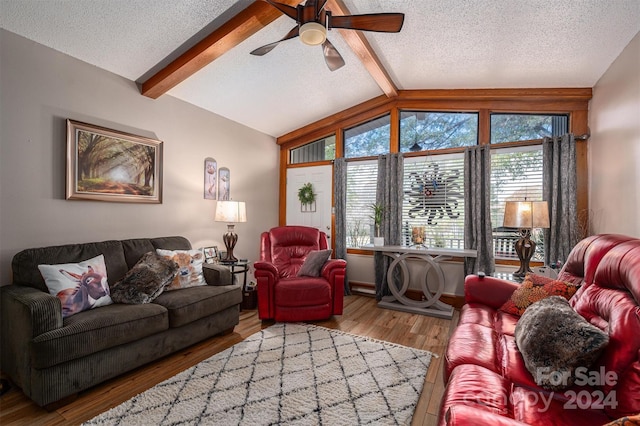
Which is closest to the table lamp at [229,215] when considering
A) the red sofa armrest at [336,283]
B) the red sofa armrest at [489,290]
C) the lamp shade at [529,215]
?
the red sofa armrest at [336,283]

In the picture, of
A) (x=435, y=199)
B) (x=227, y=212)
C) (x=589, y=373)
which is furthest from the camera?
(x=435, y=199)

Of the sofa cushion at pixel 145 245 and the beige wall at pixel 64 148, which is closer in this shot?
the beige wall at pixel 64 148

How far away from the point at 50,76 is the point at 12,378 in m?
2.35

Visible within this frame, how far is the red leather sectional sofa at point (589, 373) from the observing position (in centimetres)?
113

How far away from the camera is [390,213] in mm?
4270

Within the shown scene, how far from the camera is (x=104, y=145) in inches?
115

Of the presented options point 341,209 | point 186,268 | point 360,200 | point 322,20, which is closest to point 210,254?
point 186,268

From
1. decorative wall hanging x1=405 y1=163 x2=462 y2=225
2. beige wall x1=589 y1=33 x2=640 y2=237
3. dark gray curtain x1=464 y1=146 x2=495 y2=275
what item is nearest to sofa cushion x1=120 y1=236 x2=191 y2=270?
decorative wall hanging x1=405 y1=163 x2=462 y2=225

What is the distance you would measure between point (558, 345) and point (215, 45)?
312 centimetres

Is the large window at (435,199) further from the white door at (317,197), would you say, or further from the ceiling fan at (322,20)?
the ceiling fan at (322,20)

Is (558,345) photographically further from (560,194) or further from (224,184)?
(224,184)

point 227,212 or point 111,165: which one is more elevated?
point 111,165

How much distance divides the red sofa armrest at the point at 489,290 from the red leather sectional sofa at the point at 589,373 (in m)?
0.44

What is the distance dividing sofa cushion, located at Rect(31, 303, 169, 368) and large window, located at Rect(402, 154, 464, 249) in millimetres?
3310
